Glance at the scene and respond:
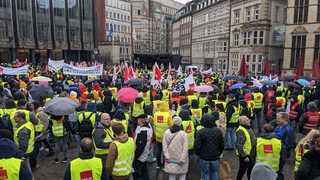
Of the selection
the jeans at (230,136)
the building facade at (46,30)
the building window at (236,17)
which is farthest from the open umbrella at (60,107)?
the building facade at (46,30)

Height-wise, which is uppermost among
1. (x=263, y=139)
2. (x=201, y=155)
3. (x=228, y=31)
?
(x=228, y=31)

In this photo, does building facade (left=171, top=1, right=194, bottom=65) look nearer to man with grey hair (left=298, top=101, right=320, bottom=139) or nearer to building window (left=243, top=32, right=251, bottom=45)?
building window (left=243, top=32, right=251, bottom=45)

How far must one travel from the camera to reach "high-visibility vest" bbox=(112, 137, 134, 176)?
4.45 m

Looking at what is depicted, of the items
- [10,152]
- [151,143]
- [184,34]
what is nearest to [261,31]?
[184,34]

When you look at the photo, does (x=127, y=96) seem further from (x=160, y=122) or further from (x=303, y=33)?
(x=303, y=33)

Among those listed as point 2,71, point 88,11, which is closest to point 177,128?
point 2,71

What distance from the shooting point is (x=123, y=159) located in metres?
4.52

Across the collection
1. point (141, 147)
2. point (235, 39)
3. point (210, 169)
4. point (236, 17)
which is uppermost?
point (236, 17)

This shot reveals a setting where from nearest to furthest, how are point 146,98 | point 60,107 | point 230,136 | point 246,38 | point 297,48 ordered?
point 60,107
point 230,136
point 146,98
point 297,48
point 246,38

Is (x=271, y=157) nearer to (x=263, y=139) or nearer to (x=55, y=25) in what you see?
(x=263, y=139)

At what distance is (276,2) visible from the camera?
3350cm

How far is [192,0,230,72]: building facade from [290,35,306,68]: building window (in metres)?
12.2

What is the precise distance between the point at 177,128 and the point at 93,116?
6.64ft

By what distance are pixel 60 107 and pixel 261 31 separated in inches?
1252
